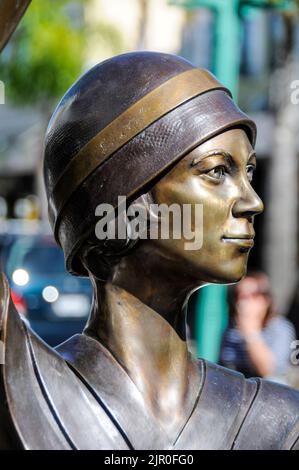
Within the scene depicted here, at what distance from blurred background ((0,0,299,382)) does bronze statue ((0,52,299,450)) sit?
265 millimetres

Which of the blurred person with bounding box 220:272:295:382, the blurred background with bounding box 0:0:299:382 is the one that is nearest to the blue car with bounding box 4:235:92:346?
the blurred background with bounding box 0:0:299:382

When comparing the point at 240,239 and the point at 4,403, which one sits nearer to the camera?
the point at 4,403

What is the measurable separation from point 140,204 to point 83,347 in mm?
343

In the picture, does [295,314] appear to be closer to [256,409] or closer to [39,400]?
[256,409]

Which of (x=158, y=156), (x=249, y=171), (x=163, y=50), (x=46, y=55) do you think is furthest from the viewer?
(x=163, y=50)

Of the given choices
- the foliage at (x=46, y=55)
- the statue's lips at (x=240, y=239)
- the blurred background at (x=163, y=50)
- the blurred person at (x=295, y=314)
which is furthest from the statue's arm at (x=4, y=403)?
the foliage at (x=46, y=55)

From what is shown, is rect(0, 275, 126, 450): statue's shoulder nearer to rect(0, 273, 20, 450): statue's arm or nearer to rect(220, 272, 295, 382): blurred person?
rect(0, 273, 20, 450): statue's arm

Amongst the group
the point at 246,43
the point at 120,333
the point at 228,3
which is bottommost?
the point at 120,333

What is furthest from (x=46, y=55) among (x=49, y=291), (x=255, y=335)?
(x=255, y=335)

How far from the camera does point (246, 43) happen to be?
21047 mm

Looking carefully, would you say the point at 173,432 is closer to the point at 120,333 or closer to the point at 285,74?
the point at 120,333

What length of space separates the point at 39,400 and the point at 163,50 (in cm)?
2216

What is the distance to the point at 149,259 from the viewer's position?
2.42 metres
